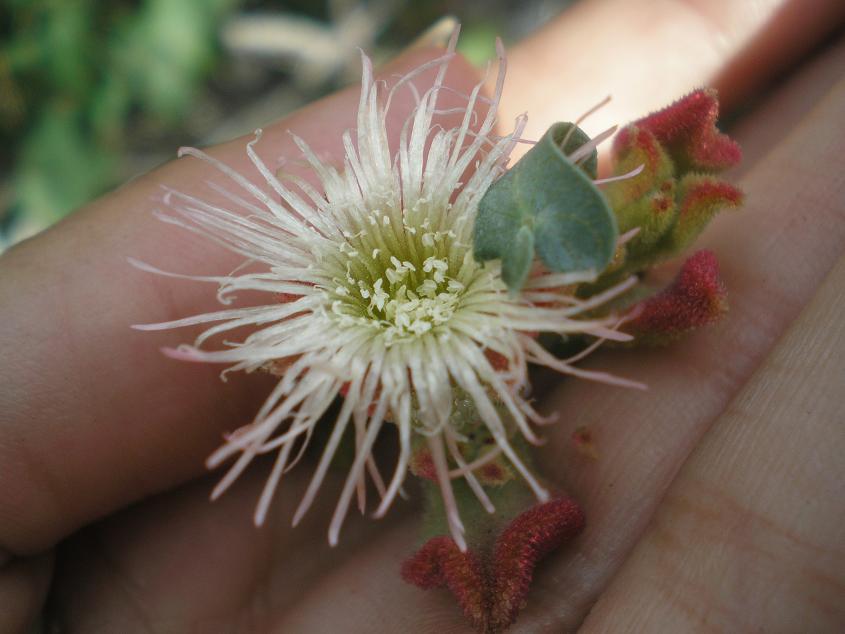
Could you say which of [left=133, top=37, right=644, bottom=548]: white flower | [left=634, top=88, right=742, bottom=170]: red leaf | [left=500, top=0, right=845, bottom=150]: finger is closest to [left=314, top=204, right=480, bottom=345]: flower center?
[left=133, top=37, right=644, bottom=548]: white flower

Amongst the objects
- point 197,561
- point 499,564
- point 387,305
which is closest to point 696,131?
point 387,305

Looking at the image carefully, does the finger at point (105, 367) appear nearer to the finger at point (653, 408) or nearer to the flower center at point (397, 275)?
the flower center at point (397, 275)

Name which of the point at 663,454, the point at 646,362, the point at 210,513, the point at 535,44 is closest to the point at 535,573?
the point at 663,454

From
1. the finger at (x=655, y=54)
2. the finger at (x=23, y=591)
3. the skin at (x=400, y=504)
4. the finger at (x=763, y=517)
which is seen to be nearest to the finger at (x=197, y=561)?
the skin at (x=400, y=504)

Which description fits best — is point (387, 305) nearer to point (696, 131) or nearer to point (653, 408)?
point (653, 408)

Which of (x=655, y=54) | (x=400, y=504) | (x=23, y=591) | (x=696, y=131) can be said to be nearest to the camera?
(x=696, y=131)

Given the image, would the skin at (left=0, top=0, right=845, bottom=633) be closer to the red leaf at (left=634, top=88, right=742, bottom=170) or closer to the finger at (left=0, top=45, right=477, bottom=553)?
the finger at (left=0, top=45, right=477, bottom=553)
